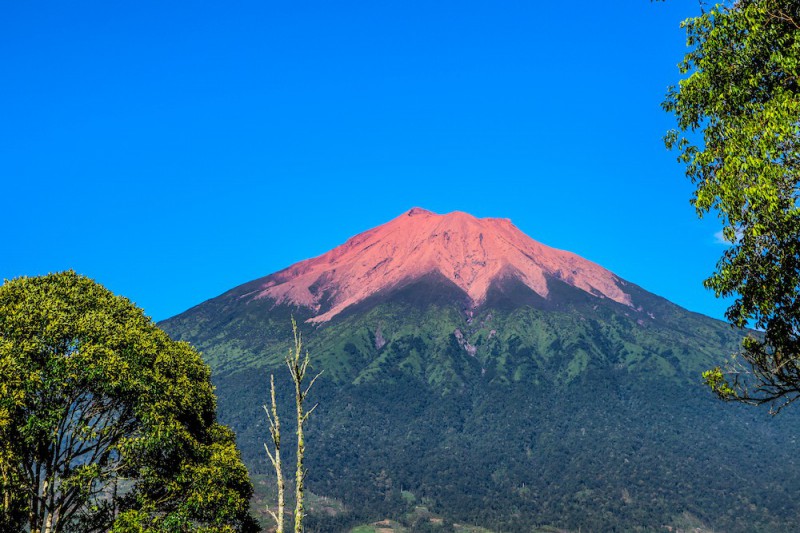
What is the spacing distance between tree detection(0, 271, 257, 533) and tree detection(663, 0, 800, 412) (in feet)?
57.0

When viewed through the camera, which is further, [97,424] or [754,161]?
[97,424]

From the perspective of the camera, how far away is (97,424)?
25406 millimetres

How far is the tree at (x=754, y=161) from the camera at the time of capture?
51.0ft

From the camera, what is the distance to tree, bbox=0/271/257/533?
22375 millimetres

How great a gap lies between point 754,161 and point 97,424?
22443mm

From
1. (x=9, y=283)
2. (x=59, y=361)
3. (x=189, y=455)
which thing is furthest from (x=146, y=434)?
(x=9, y=283)

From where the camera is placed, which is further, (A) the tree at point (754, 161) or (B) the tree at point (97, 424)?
(B) the tree at point (97, 424)

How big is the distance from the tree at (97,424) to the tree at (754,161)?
1737cm

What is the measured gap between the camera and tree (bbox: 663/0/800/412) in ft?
51.0

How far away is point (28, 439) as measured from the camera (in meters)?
21.8

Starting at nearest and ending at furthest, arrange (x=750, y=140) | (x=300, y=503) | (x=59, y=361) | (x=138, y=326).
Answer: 1. (x=300, y=503)
2. (x=750, y=140)
3. (x=59, y=361)
4. (x=138, y=326)

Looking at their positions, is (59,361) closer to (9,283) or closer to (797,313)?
(9,283)

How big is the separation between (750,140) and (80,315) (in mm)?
22156

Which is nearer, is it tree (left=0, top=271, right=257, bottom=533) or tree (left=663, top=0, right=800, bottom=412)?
tree (left=663, top=0, right=800, bottom=412)
